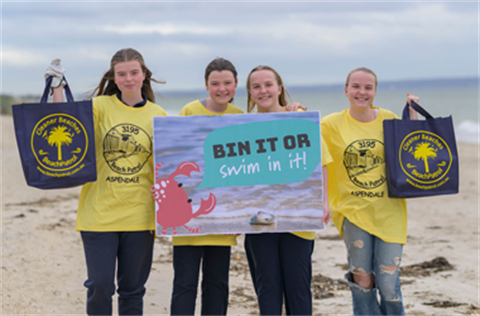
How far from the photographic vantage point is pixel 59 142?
3.31m

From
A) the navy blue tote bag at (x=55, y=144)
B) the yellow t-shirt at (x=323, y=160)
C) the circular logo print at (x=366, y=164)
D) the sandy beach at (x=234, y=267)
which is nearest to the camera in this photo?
the navy blue tote bag at (x=55, y=144)

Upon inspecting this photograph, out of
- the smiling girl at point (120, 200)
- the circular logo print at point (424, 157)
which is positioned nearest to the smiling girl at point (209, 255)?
the smiling girl at point (120, 200)

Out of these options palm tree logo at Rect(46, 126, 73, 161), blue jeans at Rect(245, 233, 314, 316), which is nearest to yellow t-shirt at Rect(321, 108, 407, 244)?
blue jeans at Rect(245, 233, 314, 316)

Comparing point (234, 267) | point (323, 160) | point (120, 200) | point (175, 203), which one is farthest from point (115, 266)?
point (234, 267)

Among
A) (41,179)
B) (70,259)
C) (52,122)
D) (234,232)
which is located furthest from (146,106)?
(70,259)

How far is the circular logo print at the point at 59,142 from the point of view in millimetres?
3289

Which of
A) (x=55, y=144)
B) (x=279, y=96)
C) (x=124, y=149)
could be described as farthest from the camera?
(x=279, y=96)

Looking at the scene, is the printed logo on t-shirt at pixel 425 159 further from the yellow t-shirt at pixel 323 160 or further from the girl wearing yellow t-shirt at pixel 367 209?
the yellow t-shirt at pixel 323 160

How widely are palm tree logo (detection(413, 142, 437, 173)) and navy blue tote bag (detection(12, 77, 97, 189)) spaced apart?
7.55 ft

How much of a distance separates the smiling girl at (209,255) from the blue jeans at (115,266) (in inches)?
9.3

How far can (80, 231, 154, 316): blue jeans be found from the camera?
338cm

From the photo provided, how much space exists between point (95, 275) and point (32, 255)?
9.77 feet

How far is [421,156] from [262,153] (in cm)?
118

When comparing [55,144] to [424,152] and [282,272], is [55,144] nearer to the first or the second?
[282,272]
